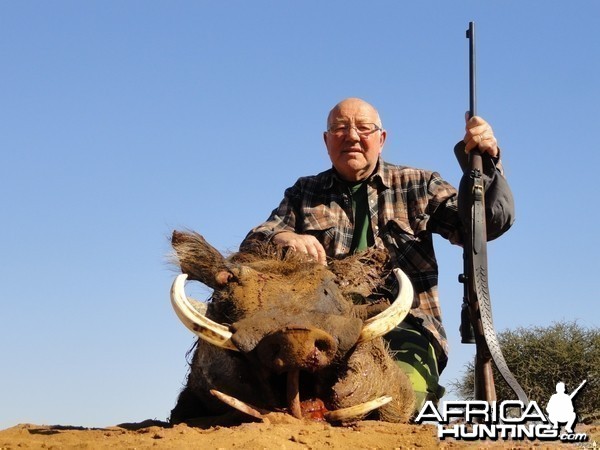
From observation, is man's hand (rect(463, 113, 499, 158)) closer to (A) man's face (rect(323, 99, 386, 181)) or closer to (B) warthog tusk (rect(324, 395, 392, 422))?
(A) man's face (rect(323, 99, 386, 181))

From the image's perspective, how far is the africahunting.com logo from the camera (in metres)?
5.33

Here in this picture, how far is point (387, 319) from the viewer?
18.6 feet

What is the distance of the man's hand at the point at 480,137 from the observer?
24.0 ft

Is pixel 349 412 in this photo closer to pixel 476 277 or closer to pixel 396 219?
pixel 476 277

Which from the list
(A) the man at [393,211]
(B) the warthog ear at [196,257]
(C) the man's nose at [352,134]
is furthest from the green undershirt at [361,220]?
(B) the warthog ear at [196,257]

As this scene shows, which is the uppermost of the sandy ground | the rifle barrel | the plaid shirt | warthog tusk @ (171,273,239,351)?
the rifle barrel

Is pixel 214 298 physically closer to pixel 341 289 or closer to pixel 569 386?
pixel 341 289

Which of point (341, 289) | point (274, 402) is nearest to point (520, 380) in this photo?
point (341, 289)

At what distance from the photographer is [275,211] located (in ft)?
26.1

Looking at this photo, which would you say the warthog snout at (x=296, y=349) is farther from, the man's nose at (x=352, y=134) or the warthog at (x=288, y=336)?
the man's nose at (x=352, y=134)

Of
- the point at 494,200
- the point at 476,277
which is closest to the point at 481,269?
the point at 476,277

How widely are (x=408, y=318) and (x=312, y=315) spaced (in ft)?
6.39

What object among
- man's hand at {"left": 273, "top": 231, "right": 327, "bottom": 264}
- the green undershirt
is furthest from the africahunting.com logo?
the green undershirt

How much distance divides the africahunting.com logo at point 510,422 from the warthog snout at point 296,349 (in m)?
0.71
